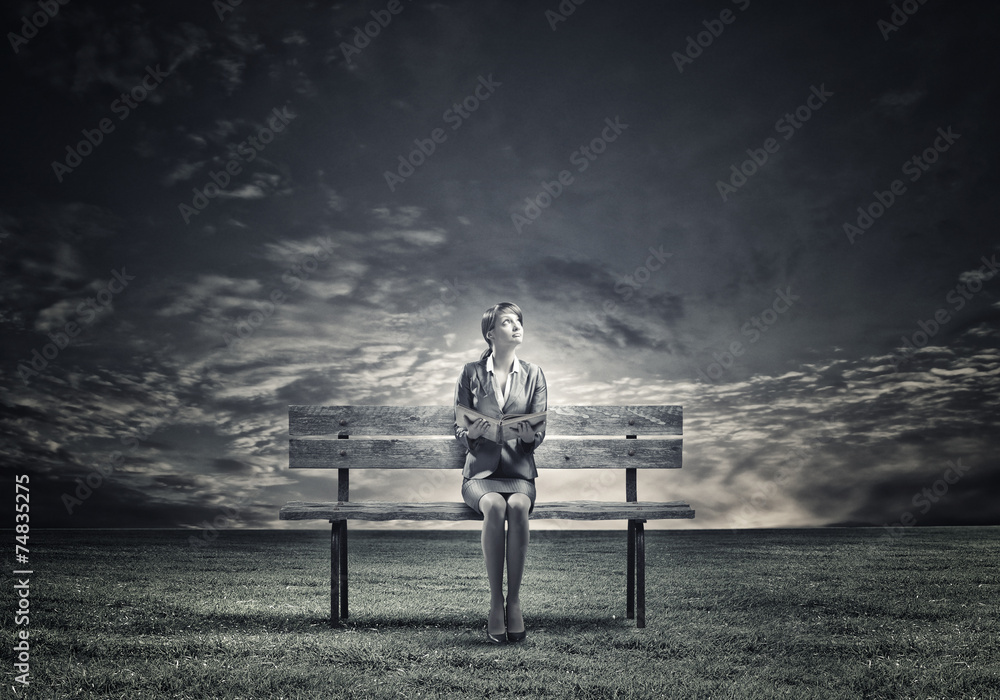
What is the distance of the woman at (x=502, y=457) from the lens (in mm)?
4562

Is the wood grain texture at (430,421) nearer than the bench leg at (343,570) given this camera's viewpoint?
No

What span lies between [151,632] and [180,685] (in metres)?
1.24

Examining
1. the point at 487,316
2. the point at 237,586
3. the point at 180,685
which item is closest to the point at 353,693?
the point at 180,685

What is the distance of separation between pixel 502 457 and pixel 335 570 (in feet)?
4.76

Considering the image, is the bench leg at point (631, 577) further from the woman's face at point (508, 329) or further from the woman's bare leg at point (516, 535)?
the woman's face at point (508, 329)

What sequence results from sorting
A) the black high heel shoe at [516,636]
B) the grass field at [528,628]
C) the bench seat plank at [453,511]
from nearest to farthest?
the grass field at [528,628]
the black high heel shoe at [516,636]
the bench seat plank at [453,511]

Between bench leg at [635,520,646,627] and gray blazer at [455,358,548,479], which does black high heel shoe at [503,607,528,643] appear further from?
gray blazer at [455,358,548,479]

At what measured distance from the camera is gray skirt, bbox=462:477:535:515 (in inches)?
190

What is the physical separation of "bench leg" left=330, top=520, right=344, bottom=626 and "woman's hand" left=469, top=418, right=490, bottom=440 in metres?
1.24

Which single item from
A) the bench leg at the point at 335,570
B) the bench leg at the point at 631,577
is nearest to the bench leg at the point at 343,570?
the bench leg at the point at 335,570

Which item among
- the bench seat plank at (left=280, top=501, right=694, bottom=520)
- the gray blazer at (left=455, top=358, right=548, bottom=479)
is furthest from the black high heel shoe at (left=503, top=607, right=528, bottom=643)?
the gray blazer at (left=455, top=358, right=548, bottom=479)

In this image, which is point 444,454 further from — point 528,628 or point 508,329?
point 528,628

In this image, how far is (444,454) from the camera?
5.59 meters

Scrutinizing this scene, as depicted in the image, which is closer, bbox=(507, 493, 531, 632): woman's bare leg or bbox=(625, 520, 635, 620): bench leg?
bbox=(507, 493, 531, 632): woman's bare leg
